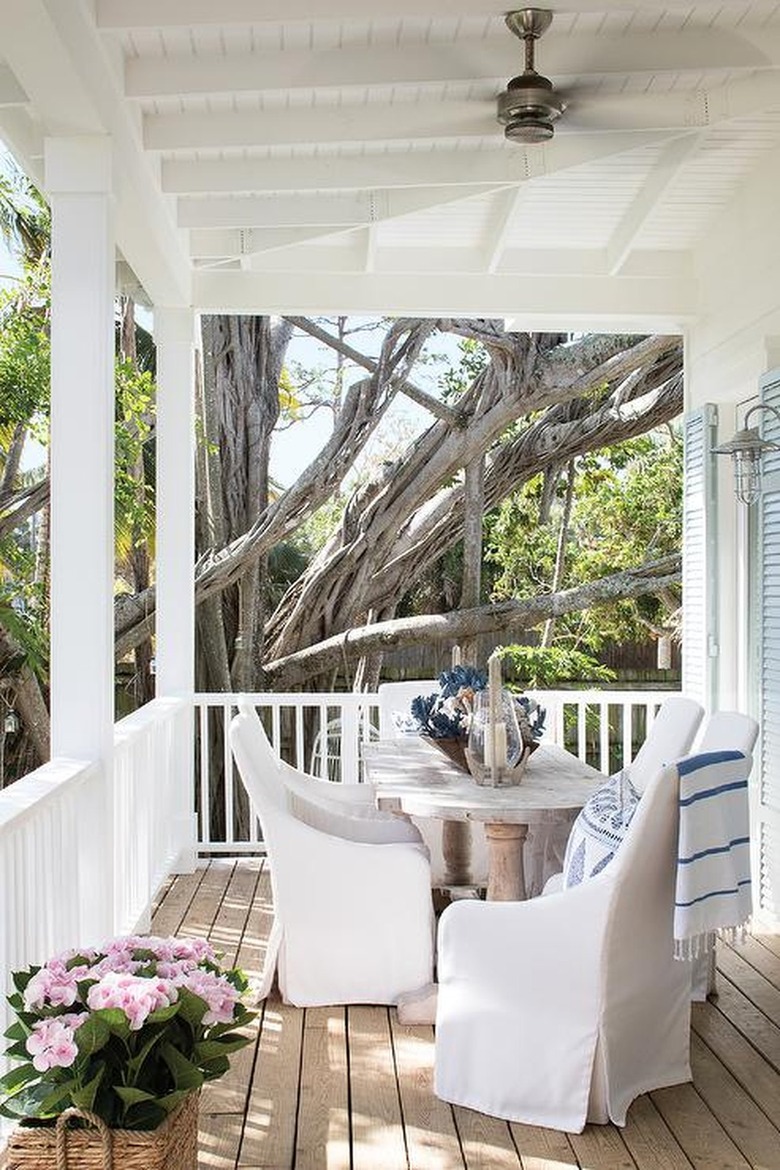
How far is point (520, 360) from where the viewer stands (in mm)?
10656

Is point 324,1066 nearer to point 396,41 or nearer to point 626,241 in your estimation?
point 396,41

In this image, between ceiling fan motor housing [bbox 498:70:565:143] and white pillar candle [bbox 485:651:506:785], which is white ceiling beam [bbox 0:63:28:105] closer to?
ceiling fan motor housing [bbox 498:70:565:143]

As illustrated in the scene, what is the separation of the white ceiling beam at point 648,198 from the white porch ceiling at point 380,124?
0.04 ft

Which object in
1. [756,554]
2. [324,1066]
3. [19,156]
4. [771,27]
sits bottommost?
[324,1066]

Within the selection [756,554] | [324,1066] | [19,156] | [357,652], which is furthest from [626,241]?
[357,652]

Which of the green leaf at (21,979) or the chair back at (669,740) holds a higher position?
the chair back at (669,740)

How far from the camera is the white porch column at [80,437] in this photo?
152 inches

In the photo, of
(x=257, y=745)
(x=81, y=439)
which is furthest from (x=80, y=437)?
(x=257, y=745)

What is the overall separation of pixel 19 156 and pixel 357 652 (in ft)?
23.3

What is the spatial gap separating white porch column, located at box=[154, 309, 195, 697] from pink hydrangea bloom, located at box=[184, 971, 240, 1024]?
13.1 feet

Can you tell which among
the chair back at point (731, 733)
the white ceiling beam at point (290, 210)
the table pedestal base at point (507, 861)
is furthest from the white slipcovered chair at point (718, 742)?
the white ceiling beam at point (290, 210)

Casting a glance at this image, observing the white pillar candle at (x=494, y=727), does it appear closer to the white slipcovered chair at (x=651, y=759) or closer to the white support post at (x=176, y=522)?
the white slipcovered chair at (x=651, y=759)

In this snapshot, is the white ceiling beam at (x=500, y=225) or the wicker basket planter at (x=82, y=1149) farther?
the white ceiling beam at (x=500, y=225)

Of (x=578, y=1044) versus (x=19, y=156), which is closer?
(x=578, y=1044)
